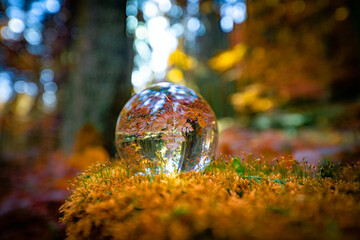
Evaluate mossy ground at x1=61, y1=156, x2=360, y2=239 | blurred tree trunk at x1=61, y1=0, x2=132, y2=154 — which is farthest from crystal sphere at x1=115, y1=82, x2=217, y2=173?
blurred tree trunk at x1=61, y1=0, x2=132, y2=154

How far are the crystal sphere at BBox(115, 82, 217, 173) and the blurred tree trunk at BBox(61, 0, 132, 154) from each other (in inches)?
96.7

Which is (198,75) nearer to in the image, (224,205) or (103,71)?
(103,71)

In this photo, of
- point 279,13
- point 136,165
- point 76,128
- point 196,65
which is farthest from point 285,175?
point 196,65

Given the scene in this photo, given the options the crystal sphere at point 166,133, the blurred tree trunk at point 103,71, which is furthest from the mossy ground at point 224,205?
the blurred tree trunk at point 103,71

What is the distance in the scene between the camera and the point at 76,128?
4.08m

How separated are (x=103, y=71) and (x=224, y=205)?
3960 millimetres

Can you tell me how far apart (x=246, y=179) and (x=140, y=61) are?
56.3 feet

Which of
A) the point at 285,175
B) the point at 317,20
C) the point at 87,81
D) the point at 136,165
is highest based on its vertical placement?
the point at 317,20

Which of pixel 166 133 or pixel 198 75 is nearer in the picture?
pixel 166 133

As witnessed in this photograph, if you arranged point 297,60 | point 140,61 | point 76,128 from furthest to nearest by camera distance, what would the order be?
point 140,61 → point 297,60 → point 76,128

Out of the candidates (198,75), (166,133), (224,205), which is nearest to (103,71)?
(166,133)

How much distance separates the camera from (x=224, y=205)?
35.4 inches

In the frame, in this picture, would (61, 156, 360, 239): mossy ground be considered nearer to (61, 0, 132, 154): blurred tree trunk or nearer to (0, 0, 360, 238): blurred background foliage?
(0, 0, 360, 238): blurred background foliage

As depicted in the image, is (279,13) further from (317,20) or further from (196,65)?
(196,65)
